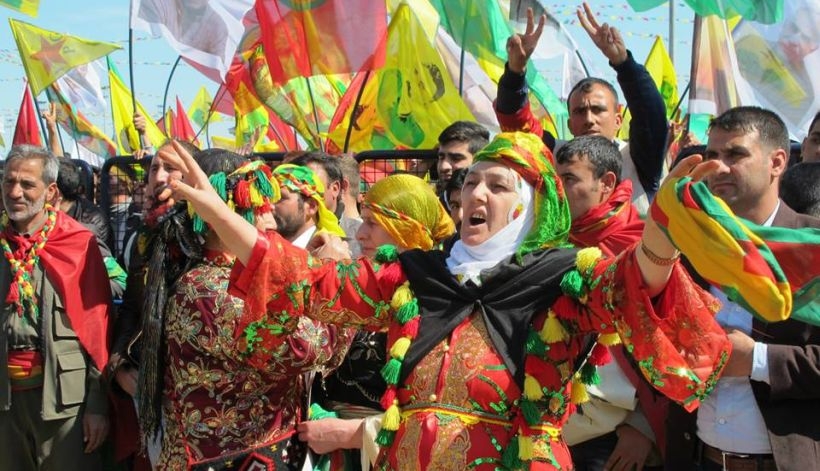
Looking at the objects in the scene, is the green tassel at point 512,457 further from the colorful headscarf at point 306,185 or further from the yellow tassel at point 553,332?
the colorful headscarf at point 306,185

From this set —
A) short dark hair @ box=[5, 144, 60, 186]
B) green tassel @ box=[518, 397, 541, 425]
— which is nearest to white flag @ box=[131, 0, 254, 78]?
short dark hair @ box=[5, 144, 60, 186]

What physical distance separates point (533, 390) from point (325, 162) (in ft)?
8.07

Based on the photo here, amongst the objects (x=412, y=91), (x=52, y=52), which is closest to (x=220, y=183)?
(x=412, y=91)

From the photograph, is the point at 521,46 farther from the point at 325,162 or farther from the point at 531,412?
the point at 531,412

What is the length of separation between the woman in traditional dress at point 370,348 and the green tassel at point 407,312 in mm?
842

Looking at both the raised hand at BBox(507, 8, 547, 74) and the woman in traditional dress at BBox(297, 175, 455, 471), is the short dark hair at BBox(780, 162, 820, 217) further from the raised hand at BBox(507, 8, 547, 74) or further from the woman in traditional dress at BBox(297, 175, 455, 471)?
the woman in traditional dress at BBox(297, 175, 455, 471)

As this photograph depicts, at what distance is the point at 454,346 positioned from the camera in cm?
288

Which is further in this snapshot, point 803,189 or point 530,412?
point 803,189

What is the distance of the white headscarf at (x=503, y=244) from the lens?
2.93 m

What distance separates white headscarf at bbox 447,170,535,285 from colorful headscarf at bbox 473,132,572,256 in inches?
0.8

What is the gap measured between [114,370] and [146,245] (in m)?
0.77

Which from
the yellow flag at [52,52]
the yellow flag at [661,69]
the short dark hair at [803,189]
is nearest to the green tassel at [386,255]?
the short dark hair at [803,189]

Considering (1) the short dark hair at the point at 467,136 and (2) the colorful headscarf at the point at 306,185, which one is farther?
(1) the short dark hair at the point at 467,136

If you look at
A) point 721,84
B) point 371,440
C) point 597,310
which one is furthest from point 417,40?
point 597,310
